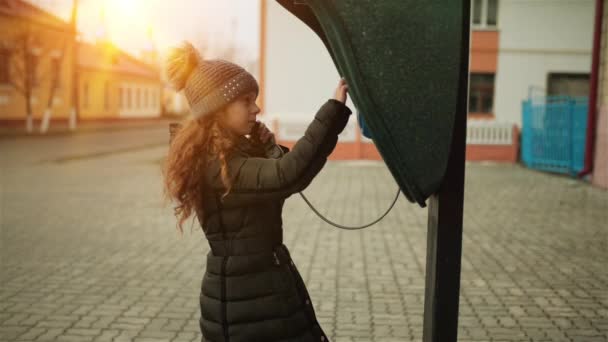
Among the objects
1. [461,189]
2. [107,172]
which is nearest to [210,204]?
[461,189]

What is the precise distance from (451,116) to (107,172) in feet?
49.0

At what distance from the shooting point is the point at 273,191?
2.04 m

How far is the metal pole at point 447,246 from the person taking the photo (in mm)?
1812

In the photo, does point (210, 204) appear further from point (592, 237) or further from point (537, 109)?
point (537, 109)

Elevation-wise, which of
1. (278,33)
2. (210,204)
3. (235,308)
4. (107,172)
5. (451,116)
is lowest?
(107,172)

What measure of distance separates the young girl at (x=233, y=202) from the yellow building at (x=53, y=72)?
34.3m

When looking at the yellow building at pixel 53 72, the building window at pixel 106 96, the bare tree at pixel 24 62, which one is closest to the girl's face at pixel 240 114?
the bare tree at pixel 24 62

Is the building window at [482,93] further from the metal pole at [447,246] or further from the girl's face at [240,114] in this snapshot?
the metal pole at [447,246]

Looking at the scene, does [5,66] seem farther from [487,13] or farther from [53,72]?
[487,13]

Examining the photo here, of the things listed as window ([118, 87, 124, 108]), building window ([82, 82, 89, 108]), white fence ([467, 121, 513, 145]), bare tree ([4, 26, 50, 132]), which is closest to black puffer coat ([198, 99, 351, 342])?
white fence ([467, 121, 513, 145])

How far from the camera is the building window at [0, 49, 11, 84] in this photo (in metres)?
33.2

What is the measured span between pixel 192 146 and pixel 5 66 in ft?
116

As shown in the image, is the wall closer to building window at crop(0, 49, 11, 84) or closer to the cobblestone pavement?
the cobblestone pavement

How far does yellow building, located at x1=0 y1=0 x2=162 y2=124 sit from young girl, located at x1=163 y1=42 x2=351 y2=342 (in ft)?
113
